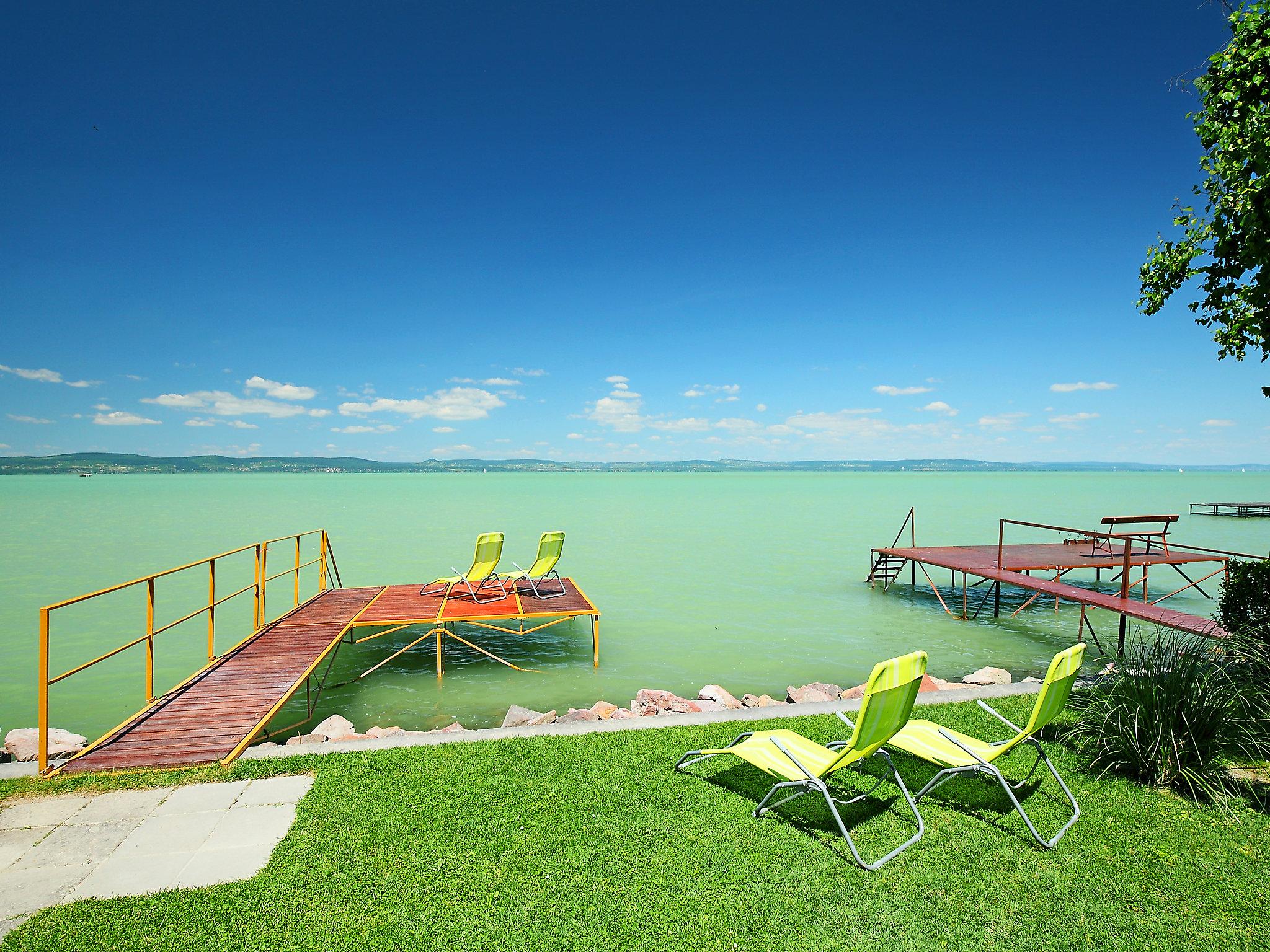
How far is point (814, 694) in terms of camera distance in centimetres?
905

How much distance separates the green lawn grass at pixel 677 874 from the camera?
11.0 ft

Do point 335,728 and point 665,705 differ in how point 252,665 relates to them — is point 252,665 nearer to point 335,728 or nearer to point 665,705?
point 335,728

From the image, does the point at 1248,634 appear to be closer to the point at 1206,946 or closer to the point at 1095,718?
the point at 1095,718

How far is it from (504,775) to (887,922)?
276cm

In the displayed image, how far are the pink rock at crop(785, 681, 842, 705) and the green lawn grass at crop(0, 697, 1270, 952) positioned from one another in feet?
12.5

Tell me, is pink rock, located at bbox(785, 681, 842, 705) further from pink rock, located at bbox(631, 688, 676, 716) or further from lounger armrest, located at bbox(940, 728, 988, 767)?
lounger armrest, located at bbox(940, 728, 988, 767)

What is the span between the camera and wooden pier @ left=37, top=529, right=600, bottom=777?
551cm

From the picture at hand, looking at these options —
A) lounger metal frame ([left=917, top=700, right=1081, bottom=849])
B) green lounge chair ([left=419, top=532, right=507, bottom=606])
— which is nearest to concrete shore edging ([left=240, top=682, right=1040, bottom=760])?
lounger metal frame ([left=917, top=700, right=1081, bottom=849])

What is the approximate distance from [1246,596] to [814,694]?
473cm

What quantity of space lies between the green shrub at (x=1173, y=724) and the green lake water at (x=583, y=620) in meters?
4.78

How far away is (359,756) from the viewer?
18.0ft

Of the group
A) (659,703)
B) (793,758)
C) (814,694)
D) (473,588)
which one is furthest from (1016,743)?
(473,588)

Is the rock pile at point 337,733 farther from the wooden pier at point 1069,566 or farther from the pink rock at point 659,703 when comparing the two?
the wooden pier at point 1069,566

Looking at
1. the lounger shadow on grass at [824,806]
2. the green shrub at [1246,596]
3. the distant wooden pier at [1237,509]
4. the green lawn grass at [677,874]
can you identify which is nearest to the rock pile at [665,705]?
the lounger shadow on grass at [824,806]
